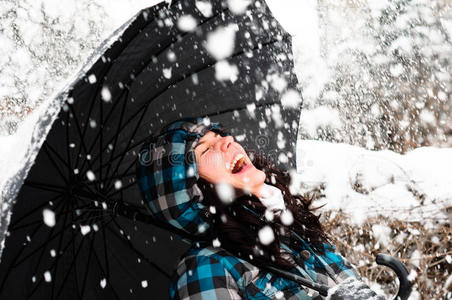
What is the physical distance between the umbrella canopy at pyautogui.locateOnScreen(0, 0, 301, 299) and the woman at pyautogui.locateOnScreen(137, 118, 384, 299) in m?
0.15

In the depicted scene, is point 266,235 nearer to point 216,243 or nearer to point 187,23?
point 216,243

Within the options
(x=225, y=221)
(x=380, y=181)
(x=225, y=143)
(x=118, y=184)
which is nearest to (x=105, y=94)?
(x=118, y=184)

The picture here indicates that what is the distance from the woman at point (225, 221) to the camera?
138cm

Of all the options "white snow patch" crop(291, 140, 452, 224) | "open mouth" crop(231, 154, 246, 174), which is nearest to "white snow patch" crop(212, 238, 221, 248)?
"open mouth" crop(231, 154, 246, 174)

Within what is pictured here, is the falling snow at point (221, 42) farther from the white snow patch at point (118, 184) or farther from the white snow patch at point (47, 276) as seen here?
the white snow patch at point (47, 276)

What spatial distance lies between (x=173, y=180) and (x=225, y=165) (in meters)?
0.23

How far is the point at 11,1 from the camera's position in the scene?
10.2 meters

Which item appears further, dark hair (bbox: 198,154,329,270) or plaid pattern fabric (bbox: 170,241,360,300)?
dark hair (bbox: 198,154,329,270)

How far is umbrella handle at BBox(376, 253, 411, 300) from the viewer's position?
133 centimetres

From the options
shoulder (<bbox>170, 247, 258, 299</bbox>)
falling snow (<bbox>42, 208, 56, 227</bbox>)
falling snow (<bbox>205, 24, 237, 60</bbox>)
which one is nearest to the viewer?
shoulder (<bbox>170, 247, 258, 299</bbox>)

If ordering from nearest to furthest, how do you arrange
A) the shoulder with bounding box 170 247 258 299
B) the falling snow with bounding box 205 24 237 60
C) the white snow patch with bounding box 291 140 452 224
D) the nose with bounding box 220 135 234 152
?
the shoulder with bounding box 170 247 258 299
the nose with bounding box 220 135 234 152
the falling snow with bounding box 205 24 237 60
the white snow patch with bounding box 291 140 452 224

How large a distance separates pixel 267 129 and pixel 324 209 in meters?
0.93

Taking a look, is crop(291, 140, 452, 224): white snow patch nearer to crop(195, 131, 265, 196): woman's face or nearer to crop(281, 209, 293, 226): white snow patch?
crop(281, 209, 293, 226): white snow patch

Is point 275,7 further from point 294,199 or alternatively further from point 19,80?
point 294,199
